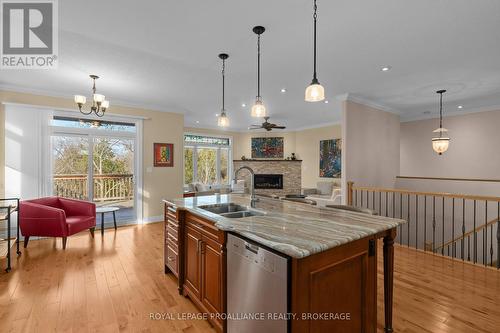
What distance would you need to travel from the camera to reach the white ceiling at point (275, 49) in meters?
2.12

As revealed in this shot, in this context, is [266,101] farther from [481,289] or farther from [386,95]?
[481,289]

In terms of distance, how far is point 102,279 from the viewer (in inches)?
108

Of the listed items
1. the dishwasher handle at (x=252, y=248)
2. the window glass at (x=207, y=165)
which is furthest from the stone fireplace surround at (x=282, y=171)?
the dishwasher handle at (x=252, y=248)

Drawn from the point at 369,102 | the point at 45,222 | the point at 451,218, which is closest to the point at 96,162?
the point at 45,222

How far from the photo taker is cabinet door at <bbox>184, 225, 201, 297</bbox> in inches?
83.3

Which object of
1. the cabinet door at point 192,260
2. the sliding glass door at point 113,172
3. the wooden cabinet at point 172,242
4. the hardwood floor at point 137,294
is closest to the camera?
the hardwood floor at point 137,294

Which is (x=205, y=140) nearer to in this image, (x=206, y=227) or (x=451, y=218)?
(x=206, y=227)

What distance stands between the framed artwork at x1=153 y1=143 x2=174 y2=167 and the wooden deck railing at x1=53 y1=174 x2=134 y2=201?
694 mm

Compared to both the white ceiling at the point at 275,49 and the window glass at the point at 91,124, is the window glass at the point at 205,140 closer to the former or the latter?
the window glass at the point at 91,124

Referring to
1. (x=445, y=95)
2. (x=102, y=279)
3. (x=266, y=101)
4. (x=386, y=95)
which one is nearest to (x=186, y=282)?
(x=102, y=279)

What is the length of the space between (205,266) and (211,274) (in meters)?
0.11

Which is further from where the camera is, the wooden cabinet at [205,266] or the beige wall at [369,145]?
the beige wall at [369,145]

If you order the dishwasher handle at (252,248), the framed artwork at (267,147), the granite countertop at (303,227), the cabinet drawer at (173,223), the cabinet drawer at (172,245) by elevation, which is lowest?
the cabinet drawer at (172,245)

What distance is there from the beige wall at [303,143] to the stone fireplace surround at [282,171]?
0.74 ft
